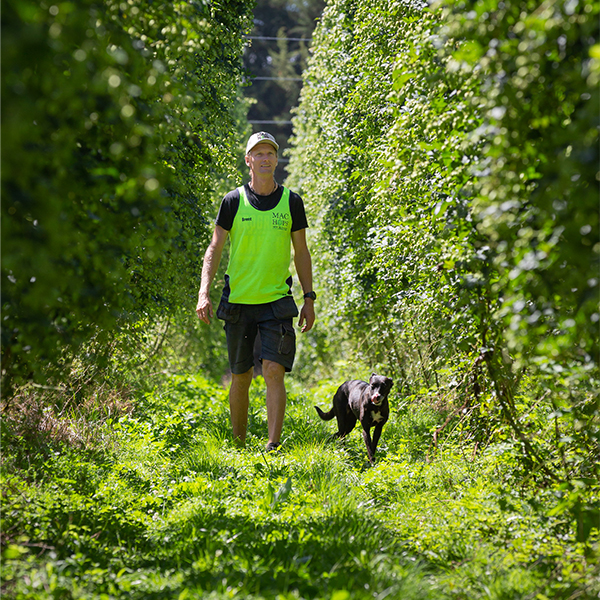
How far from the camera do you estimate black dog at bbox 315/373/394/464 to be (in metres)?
4.61

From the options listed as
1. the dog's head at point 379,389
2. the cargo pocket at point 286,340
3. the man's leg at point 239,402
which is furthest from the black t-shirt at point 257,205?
the dog's head at point 379,389

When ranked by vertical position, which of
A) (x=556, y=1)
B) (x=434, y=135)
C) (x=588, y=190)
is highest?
(x=434, y=135)

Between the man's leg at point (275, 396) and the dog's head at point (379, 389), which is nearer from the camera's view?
the man's leg at point (275, 396)

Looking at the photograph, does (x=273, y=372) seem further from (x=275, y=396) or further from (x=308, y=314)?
(x=308, y=314)

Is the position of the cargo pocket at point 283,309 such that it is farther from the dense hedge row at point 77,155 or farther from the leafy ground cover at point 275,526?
the dense hedge row at point 77,155

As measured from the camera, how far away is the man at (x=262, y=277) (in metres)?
4.32

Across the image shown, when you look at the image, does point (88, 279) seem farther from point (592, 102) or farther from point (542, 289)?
point (592, 102)

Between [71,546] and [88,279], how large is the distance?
→ 1130 mm

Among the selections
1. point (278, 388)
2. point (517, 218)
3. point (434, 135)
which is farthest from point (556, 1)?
point (278, 388)

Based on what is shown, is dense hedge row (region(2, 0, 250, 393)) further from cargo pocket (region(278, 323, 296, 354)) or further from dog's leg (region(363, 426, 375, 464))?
dog's leg (region(363, 426, 375, 464))

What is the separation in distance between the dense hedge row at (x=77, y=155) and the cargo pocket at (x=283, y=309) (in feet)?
5.34

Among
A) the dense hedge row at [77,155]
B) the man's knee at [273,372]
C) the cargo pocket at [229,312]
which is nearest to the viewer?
the dense hedge row at [77,155]

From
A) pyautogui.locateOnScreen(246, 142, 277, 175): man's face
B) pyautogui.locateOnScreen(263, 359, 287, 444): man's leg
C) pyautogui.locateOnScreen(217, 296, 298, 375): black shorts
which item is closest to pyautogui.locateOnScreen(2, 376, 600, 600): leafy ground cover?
pyautogui.locateOnScreen(263, 359, 287, 444): man's leg

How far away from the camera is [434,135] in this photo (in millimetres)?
2885
